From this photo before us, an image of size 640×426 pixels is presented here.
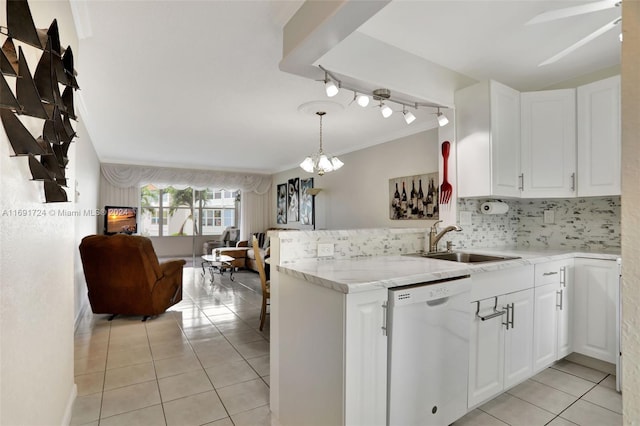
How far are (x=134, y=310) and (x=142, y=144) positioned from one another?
2921 millimetres

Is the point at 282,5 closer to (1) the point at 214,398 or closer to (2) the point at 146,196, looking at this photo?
(1) the point at 214,398

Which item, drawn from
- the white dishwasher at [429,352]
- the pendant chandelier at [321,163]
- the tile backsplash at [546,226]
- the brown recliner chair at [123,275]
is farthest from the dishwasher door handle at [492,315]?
the brown recliner chair at [123,275]

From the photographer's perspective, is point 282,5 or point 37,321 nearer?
point 37,321

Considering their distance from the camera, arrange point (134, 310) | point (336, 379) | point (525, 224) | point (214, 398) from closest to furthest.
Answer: point (336, 379)
point (214, 398)
point (525, 224)
point (134, 310)

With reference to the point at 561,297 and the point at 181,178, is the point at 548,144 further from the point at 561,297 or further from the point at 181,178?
the point at 181,178

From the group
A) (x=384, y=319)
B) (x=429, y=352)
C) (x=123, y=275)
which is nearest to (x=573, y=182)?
(x=429, y=352)

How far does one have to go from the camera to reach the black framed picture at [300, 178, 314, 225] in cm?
655

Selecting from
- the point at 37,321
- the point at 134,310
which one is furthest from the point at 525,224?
the point at 134,310

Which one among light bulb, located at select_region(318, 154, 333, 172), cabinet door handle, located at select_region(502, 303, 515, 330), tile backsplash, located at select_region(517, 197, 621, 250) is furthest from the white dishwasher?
light bulb, located at select_region(318, 154, 333, 172)

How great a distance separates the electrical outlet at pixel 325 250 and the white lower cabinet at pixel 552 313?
57.7 inches

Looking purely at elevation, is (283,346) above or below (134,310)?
above

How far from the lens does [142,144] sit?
540 cm

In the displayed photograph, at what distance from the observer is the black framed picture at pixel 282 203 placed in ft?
25.1

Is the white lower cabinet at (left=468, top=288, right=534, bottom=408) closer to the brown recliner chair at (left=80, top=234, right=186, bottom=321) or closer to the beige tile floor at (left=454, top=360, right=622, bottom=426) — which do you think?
the beige tile floor at (left=454, top=360, right=622, bottom=426)
